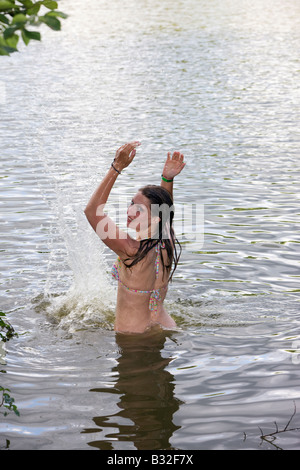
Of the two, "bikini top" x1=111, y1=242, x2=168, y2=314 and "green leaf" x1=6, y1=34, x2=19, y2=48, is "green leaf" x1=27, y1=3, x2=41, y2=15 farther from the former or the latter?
"bikini top" x1=111, y1=242, x2=168, y2=314

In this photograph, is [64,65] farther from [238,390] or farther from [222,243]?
[238,390]

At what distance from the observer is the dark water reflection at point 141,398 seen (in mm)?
5117

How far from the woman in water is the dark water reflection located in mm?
220

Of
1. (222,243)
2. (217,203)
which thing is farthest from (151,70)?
(222,243)

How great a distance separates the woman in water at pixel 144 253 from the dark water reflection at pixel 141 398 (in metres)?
0.22

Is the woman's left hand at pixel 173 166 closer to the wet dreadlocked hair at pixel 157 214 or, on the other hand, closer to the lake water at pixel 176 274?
the wet dreadlocked hair at pixel 157 214

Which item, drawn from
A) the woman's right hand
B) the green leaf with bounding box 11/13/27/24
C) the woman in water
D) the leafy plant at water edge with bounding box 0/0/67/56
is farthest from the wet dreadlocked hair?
the green leaf with bounding box 11/13/27/24

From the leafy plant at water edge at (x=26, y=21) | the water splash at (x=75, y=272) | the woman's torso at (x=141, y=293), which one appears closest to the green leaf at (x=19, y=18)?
the leafy plant at water edge at (x=26, y=21)

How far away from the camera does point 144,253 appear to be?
6336 mm

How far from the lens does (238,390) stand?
584 cm

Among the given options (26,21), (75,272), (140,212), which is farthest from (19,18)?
(75,272)

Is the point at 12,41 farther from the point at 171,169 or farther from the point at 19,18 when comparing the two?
the point at 171,169

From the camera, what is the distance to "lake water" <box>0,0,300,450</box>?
17.9 ft
